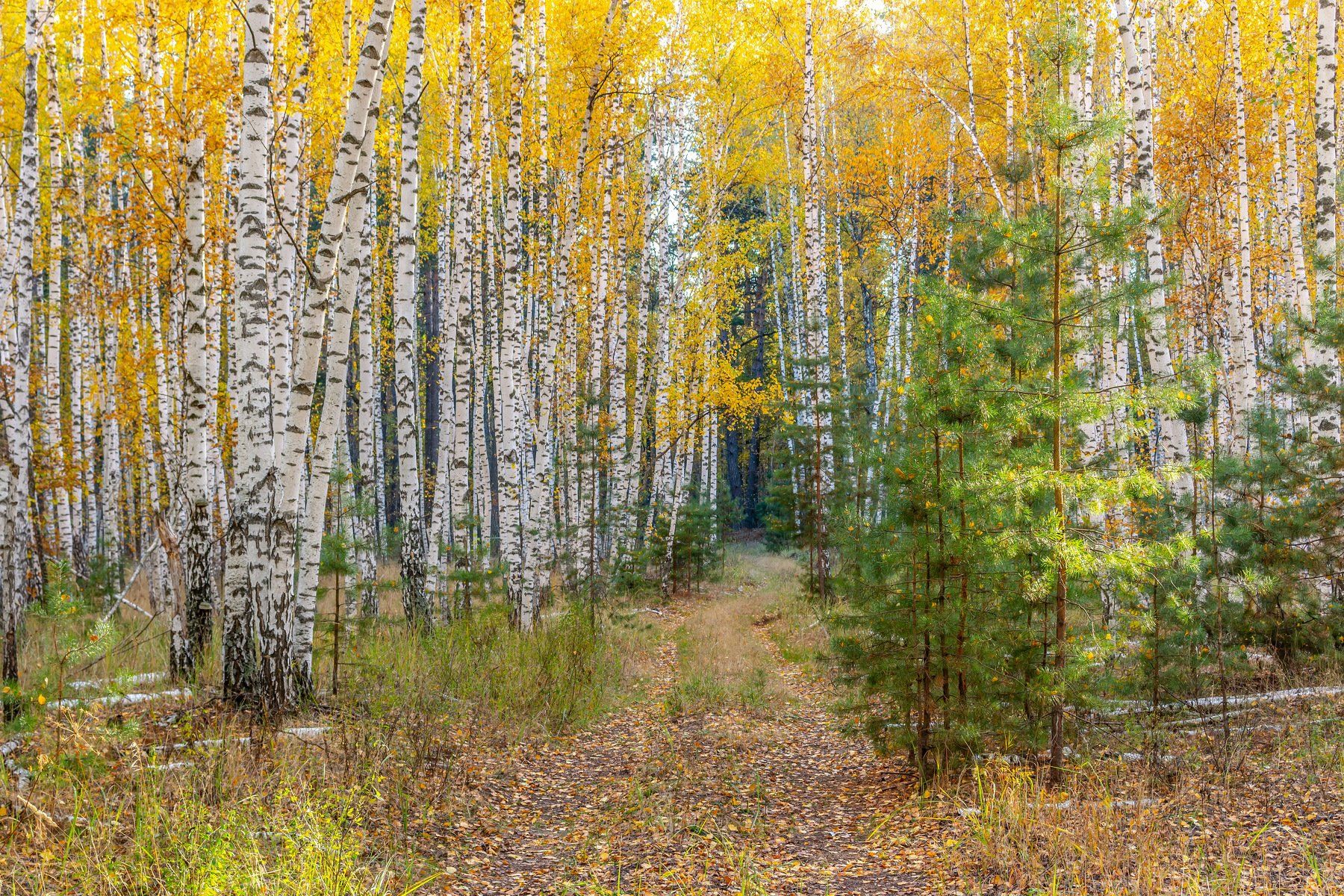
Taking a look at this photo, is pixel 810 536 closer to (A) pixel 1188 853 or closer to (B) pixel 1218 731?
(B) pixel 1218 731

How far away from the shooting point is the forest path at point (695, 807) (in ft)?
14.6

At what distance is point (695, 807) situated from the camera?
18.1 ft

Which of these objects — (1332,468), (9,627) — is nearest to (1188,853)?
(1332,468)

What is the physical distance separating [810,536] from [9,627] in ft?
35.8

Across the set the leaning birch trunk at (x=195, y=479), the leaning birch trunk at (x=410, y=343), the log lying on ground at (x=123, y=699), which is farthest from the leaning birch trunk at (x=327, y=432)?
the leaning birch trunk at (x=195, y=479)

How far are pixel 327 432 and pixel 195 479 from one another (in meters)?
1.67

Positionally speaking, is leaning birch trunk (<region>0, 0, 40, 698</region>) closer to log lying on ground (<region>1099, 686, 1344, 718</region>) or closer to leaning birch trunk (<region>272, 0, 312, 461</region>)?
leaning birch trunk (<region>272, 0, 312, 461</region>)

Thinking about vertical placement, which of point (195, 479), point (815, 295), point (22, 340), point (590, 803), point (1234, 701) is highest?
point (815, 295)

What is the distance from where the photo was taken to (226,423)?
11.1 m

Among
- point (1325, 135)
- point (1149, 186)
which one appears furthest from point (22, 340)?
point (1325, 135)

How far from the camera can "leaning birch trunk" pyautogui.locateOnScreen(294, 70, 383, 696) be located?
248 inches

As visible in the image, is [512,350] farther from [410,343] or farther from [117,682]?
[117,682]

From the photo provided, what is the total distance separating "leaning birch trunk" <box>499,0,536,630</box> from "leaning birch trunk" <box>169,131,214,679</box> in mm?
3412

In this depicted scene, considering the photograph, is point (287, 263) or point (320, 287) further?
point (287, 263)
